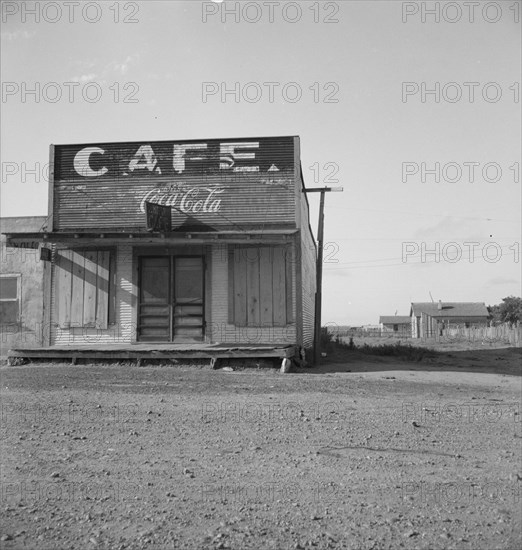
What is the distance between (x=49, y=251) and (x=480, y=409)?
1108cm

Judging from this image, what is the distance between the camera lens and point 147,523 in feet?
16.3

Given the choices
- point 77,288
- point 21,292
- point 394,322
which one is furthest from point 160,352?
point 394,322

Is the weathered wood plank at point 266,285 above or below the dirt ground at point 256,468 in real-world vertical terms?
above

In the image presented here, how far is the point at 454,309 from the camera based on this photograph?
8375 cm

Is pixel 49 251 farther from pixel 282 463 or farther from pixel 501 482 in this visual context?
pixel 501 482

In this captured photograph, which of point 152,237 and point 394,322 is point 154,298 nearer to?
point 152,237

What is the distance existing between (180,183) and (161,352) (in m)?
A: 4.61

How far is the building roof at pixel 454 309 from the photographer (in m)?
81.9

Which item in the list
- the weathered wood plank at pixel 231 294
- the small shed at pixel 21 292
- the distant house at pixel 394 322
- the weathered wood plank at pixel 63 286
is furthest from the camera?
the distant house at pixel 394 322

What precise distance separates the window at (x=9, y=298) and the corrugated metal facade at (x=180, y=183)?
6.60 feet

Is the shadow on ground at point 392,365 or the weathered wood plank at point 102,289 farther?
the weathered wood plank at point 102,289

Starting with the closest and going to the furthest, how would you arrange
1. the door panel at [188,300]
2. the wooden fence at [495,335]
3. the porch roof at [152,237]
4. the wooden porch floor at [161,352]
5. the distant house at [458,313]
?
the wooden porch floor at [161,352] → the porch roof at [152,237] → the door panel at [188,300] → the wooden fence at [495,335] → the distant house at [458,313]

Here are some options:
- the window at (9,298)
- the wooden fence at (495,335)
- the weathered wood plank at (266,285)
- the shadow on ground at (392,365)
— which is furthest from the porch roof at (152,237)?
the wooden fence at (495,335)

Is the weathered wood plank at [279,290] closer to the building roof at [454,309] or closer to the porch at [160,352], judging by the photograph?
the porch at [160,352]
